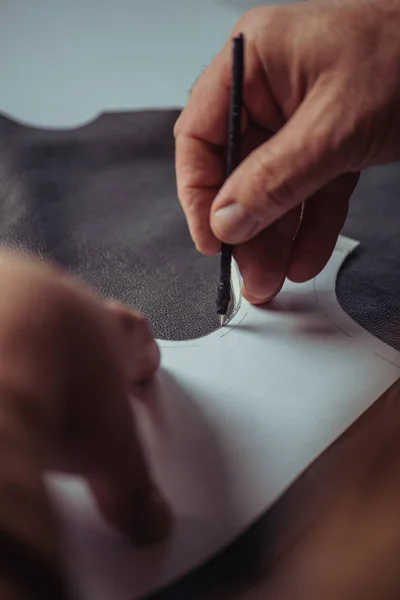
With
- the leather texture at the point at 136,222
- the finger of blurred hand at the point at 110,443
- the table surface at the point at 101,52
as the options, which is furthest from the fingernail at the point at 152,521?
the table surface at the point at 101,52

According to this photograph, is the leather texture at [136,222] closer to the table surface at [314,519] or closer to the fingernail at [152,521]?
the table surface at [314,519]

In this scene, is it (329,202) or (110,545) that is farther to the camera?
(329,202)

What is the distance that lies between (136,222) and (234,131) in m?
0.23

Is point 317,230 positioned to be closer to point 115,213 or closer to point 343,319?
point 343,319

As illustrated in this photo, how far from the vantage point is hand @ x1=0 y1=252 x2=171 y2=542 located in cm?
32

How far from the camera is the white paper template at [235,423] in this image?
0.33m

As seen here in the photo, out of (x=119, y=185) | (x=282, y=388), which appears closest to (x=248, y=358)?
(x=282, y=388)

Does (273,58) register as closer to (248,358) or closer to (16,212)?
(248,358)

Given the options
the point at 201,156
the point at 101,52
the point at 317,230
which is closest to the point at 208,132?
the point at 201,156

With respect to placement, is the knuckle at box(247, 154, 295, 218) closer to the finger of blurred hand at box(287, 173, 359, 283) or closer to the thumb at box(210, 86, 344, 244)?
the thumb at box(210, 86, 344, 244)

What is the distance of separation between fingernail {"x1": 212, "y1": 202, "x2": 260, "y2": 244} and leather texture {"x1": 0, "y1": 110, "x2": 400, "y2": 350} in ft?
0.31

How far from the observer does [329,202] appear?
533 millimetres

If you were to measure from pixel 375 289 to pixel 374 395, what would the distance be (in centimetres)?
15

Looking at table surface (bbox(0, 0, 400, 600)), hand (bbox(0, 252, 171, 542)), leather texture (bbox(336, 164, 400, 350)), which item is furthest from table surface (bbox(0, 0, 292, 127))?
hand (bbox(0, 252, 171, 542))
